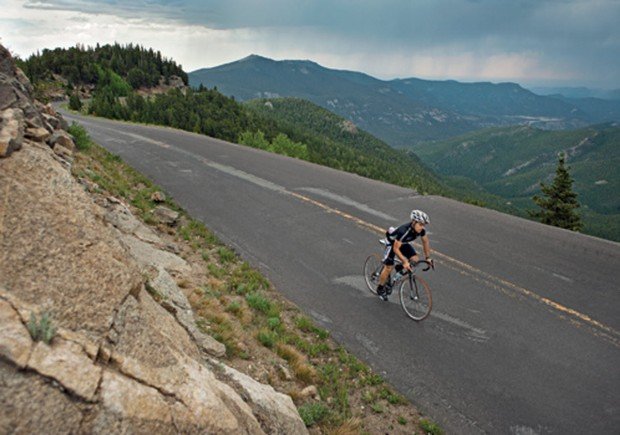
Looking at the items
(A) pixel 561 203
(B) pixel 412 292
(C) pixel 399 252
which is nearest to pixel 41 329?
(C) pixel 399 252

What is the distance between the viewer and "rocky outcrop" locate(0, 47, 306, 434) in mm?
2709

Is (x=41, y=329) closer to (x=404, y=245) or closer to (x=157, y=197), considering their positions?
(x=404, y=245)

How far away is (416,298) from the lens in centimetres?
799

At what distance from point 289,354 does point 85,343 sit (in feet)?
13.2

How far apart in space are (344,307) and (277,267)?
91.2 inches

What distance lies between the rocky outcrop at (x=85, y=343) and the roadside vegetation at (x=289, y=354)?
0.86 m

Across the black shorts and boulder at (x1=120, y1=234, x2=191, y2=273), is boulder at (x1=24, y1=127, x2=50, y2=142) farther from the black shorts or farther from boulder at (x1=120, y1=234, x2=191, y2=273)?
the black shorts

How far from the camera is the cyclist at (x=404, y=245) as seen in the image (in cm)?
759

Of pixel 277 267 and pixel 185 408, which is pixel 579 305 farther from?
pixel 185 408

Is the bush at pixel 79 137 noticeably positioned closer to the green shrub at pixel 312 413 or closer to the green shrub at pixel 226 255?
the green shrub at pixel 226 255

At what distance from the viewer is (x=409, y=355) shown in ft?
22.4

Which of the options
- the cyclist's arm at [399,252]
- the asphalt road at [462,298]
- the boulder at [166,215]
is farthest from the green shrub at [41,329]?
the boulder at [166,215]

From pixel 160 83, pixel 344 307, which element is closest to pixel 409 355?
pixel 344 307

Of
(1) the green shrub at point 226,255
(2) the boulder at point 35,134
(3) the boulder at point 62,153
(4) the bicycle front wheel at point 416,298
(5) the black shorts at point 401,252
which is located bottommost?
(1) the green shrub at point 226,255
